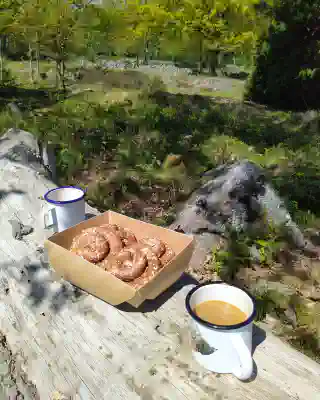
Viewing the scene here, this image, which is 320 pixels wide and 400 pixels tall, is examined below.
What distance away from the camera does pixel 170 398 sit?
160 centimetres

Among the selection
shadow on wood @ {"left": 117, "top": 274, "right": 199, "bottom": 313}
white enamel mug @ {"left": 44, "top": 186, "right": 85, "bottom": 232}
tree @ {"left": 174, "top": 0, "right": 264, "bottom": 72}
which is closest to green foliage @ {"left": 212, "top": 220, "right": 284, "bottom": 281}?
shadow on wood @ {"left": 117, "top": 274, "right": 199, "bottom": 313}

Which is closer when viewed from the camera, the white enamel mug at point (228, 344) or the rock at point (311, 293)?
the white enamel mug at point (228, 344)

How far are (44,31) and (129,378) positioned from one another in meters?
5.00

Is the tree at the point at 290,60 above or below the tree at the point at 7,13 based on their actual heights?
below

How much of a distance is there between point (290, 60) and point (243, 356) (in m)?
9.76

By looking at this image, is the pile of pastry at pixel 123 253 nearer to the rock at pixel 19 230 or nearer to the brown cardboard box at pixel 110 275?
the brown cardboard box at pixel 110 275

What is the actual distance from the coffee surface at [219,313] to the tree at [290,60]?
9.11 m

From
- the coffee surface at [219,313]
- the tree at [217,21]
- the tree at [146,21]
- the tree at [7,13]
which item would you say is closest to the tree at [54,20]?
the tree at [7,13]

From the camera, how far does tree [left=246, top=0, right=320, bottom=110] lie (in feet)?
31.6

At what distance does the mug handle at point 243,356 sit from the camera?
5.13ft

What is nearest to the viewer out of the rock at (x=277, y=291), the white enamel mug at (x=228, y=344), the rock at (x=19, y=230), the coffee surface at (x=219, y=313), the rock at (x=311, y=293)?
the white enamel mug at (x=228, y=344)

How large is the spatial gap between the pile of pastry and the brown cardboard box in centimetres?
5

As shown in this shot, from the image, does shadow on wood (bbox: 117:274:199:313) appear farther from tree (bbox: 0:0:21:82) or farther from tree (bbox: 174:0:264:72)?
tree (bbox: 0:0:21:82)

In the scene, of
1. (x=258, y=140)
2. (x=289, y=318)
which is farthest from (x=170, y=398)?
(x=258, y=140)
